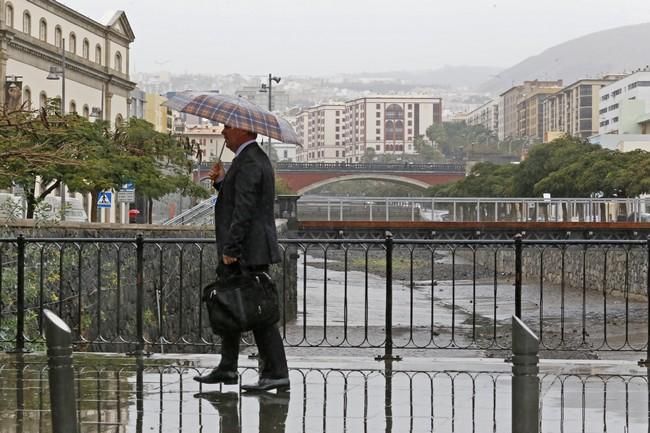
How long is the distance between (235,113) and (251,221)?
2.91ft

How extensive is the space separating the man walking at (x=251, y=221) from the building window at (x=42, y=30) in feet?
190

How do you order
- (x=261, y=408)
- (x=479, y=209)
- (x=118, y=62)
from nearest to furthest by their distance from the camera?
(x=261, y=408) < (x=479, y=209) < (x=118, y=62)

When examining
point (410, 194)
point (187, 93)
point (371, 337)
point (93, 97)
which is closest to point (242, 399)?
point (187, 93)

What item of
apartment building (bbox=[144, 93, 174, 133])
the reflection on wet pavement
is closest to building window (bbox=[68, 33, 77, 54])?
apartment building (bbox=[144, 93, 174, 133])

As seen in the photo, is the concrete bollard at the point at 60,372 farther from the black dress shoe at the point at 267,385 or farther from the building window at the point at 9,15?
the building window at the point at 9,15

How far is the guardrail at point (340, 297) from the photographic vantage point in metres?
14.2

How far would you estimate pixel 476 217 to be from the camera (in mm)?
65188

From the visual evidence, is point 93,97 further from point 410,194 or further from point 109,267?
point 410,194

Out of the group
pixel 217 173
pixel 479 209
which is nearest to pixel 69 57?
pixel 479 209

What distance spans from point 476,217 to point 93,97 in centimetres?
2392

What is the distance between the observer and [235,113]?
34.1 ft

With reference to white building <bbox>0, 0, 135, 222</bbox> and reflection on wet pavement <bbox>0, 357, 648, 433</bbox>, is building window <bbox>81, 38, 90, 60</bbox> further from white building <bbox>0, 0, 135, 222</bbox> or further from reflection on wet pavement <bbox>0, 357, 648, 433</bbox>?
reflection on wet pavement <bbox>0, 357, 648, 433</bbox>

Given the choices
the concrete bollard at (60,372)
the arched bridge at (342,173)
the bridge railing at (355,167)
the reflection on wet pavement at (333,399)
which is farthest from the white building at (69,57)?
the bridge railing at (355,167)

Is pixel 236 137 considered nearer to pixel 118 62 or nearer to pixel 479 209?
pixel 479 209
